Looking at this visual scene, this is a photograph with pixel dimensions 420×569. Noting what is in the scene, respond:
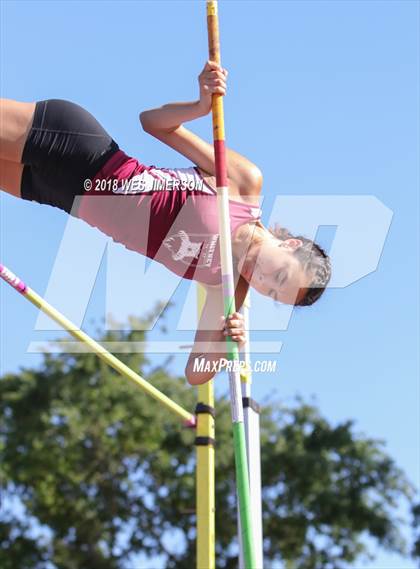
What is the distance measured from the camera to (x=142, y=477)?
18984mm

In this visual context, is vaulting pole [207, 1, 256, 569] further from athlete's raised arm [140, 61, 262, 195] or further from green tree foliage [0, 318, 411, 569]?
green tree foliage [0, 318, 411, 569]

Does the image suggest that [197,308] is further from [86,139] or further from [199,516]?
[86,139]

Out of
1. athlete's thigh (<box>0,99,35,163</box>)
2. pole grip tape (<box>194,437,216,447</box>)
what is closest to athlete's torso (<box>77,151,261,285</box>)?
athlete's thigh (<box>0,99,35,163</box>)

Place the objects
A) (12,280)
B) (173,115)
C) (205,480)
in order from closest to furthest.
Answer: (173,115)
(12,280)
(205,480)

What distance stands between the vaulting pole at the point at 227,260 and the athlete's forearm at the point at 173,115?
7 cm

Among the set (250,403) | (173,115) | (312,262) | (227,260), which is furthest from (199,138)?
(250,403)

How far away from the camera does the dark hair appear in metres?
3.76

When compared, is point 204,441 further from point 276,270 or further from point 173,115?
point 173,115

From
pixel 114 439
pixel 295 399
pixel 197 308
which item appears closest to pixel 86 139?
pixel 197 308

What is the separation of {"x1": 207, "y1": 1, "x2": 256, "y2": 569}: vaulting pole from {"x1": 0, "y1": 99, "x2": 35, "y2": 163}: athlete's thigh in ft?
2.19

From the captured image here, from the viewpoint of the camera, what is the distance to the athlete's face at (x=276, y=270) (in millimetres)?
3699

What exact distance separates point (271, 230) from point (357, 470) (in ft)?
53.8

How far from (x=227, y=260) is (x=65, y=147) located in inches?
27.9

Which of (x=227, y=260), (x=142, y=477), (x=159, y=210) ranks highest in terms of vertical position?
(x=142, y=477)
